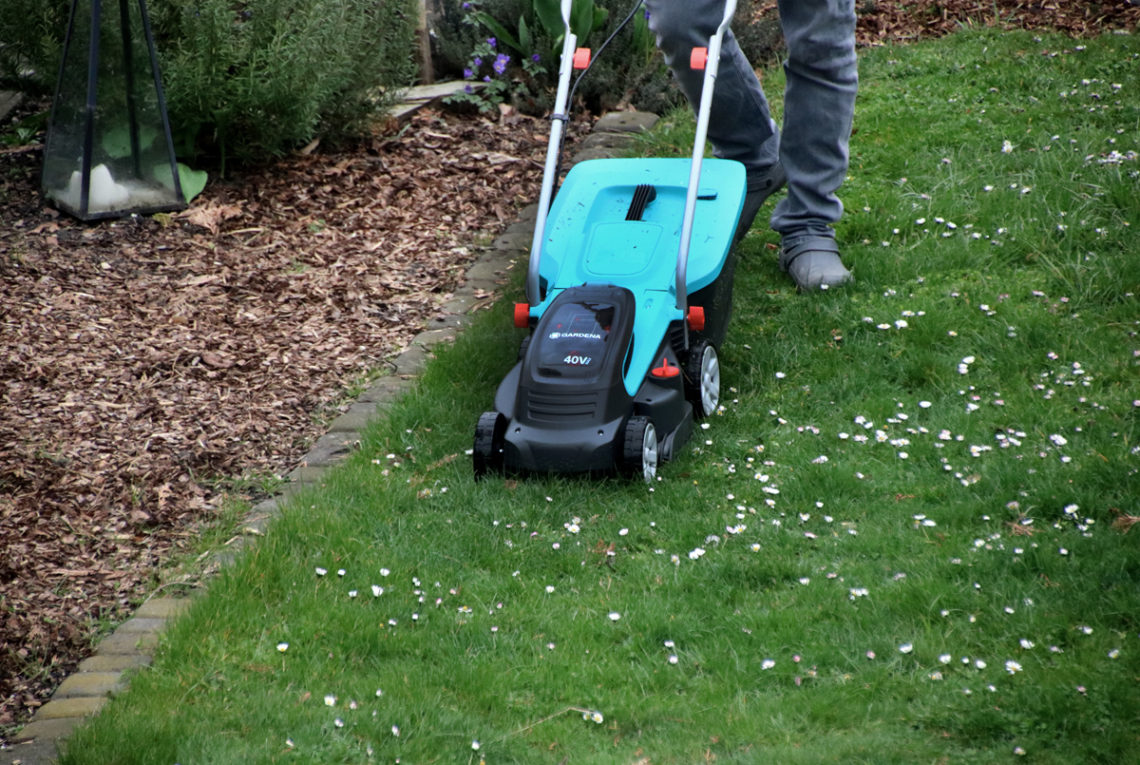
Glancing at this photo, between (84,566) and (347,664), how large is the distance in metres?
0.96

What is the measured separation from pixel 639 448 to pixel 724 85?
161 centimetres

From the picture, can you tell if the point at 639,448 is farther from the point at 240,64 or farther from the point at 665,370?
the point at 240,64

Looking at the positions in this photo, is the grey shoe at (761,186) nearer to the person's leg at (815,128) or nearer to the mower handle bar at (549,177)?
the person's leg at (815,128)

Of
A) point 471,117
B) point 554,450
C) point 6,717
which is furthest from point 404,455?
point 471,117

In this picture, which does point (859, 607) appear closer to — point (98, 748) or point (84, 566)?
point (98, 748)

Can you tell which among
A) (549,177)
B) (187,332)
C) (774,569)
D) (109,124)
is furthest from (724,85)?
(109,124)

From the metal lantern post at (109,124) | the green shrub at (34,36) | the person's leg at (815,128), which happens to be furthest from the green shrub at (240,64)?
the person's leg at (815,128)

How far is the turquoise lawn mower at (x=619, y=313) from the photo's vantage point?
10.9 ft

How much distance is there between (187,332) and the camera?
456 cm

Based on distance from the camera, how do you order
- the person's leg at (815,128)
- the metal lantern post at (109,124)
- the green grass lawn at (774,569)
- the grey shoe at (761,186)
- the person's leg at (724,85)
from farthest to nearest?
the metal lantern post at (109,124)
the grey shoe at (761,186)
the person's leg at (815,128)
the person's leg at (724,85)
the green grass lawn at (774,569)

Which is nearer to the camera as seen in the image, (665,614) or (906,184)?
(665,614)

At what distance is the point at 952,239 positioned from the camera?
4660 millimetres

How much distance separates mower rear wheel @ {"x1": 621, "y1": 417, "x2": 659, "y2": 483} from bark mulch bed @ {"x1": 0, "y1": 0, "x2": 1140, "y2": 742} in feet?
3.70

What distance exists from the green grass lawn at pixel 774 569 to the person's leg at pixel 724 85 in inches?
19.0
